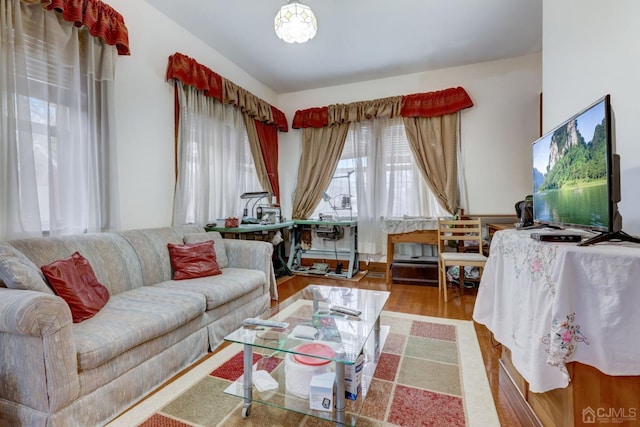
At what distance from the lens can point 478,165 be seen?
395 centimetres

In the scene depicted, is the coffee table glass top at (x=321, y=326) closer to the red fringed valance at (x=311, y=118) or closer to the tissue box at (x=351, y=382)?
the tissue box at (x=351, y=382)

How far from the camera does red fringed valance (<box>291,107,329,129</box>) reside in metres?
4.53

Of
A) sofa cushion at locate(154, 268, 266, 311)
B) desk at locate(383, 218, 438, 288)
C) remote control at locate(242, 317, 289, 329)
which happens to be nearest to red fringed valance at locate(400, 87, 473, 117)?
desk at locate(383, 218, 438, 288)

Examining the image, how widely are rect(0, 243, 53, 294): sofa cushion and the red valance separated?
157cm

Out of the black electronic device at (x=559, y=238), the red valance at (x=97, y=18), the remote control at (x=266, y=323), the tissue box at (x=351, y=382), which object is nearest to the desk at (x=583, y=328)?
the black electronic device at (x=559, y=238)

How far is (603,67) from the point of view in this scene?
5.24ft

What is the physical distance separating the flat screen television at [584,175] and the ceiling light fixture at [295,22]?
1.76 m

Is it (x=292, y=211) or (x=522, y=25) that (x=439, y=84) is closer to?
(x=522, y=25)

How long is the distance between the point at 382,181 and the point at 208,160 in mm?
2366

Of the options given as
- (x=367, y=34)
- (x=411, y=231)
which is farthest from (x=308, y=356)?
(x=367, y=34)

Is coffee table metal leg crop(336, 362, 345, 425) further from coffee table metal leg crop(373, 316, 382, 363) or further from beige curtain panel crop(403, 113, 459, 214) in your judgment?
beige curtain panel crop(403, 113, 459, 214)

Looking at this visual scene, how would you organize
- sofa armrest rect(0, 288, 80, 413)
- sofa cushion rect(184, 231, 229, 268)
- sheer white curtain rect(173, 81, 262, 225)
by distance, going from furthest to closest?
sheer white curtain rect(173, 81, 262, 225)
sofa cushion rect(184, 231, 229, 268)
sofa armrest rect(0, 288, 80, 413)

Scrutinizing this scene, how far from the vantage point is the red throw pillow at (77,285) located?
153 centimetres

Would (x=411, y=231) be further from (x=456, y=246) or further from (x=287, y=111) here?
(x=287, y=111)
